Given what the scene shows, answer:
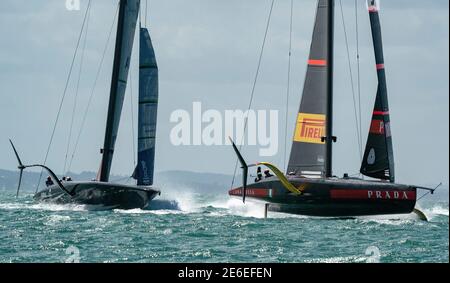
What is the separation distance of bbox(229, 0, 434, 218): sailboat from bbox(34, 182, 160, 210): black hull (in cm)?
421

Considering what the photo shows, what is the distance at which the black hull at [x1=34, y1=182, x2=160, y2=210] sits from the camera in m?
40.5

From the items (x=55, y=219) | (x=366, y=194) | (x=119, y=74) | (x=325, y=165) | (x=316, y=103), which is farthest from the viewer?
(x=119, y=74)

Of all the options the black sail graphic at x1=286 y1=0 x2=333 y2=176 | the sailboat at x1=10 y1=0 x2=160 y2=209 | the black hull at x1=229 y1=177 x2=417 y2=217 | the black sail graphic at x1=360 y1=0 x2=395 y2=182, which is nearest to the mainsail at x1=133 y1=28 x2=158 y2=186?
the sailboat at x1=10 y1=0 x2=160 y2=209

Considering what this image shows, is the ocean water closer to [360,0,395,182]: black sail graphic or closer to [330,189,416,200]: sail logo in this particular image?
[330,189,416,200]: sail logo

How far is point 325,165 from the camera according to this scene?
41.0 metres

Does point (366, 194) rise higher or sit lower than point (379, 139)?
lower

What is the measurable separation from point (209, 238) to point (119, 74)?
15615mm

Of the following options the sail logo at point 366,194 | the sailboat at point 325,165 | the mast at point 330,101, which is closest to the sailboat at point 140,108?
the sailboat at point 325,165

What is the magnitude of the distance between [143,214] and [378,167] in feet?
30.4

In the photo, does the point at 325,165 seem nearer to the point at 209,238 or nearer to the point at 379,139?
the point at 379,139

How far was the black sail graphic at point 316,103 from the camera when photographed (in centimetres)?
4153

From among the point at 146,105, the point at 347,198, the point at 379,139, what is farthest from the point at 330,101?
the point at 146,105
